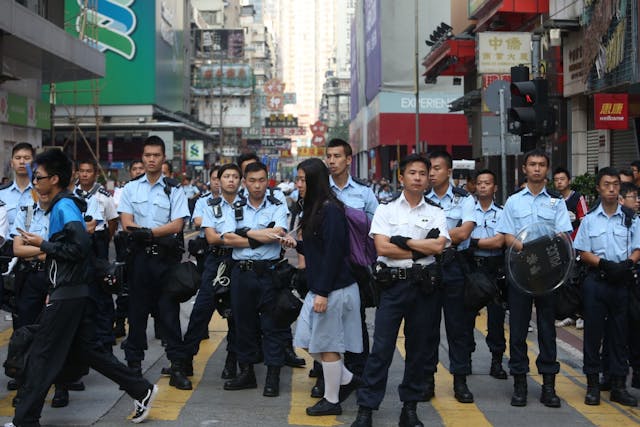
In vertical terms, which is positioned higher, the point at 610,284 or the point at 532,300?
the point at 610,284

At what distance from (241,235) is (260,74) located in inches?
5981

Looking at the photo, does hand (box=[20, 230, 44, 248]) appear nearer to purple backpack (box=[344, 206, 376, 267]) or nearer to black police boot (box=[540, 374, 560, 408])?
purple backpack (box=[344, 206, 376, 267])

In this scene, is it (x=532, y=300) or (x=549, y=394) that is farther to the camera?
(x=532, y=300)

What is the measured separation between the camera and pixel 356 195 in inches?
327

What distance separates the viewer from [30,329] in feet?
21.5

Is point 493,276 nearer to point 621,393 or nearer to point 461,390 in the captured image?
point 461,390

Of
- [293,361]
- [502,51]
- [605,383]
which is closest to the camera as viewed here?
[605,383]

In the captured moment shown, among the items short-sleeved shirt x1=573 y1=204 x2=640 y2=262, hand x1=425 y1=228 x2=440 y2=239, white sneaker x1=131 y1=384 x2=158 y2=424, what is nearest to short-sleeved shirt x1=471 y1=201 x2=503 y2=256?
short-sleeved shirt x1=573 y1=204 x2=640 y2=262

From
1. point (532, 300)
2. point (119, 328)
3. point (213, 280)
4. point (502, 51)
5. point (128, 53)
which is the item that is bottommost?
point (119, 328)

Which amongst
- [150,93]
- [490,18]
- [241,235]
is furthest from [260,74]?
[241,235]

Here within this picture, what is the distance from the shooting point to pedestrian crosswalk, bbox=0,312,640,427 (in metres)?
6.86

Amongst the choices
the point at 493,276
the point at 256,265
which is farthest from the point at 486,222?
the point at 256,265

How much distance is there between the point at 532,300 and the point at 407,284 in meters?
1.51

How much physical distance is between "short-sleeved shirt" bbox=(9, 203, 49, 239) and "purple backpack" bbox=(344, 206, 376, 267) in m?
2.51
